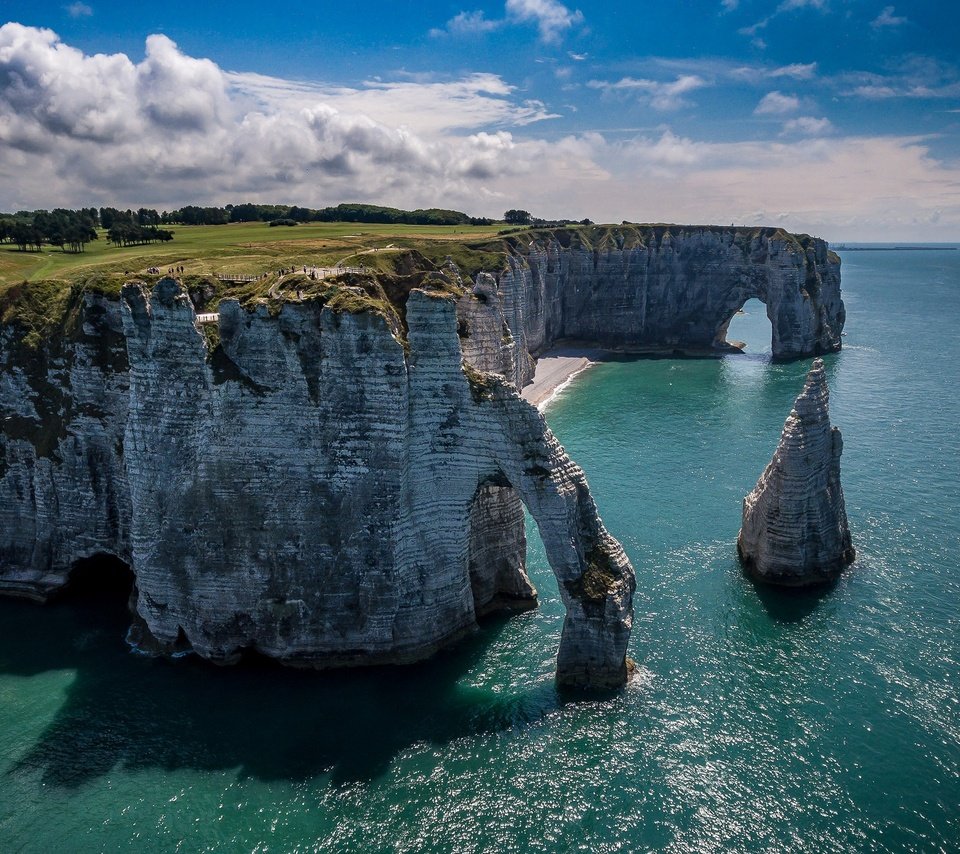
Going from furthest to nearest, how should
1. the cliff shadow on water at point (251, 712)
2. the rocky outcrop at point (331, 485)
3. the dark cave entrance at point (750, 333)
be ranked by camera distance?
1. the dark cave entrance at point (750, 333)
2. the rocky outcrop at point (331, 485)
3. the cliff shadow on water at point (251, 712)

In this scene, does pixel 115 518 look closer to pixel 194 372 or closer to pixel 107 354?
pixel 107 354

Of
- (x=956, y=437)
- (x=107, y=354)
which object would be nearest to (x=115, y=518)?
(x=107, y=354)

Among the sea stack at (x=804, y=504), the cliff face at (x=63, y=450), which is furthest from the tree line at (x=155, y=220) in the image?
the sea stack at (x=804, y=504)

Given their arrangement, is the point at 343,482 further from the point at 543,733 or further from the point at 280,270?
the point at 280,270

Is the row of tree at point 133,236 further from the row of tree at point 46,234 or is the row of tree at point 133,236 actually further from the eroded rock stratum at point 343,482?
the eroded rock stratum at point 343,482

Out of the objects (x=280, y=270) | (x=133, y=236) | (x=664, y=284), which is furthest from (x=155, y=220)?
(x=664, y=284)
